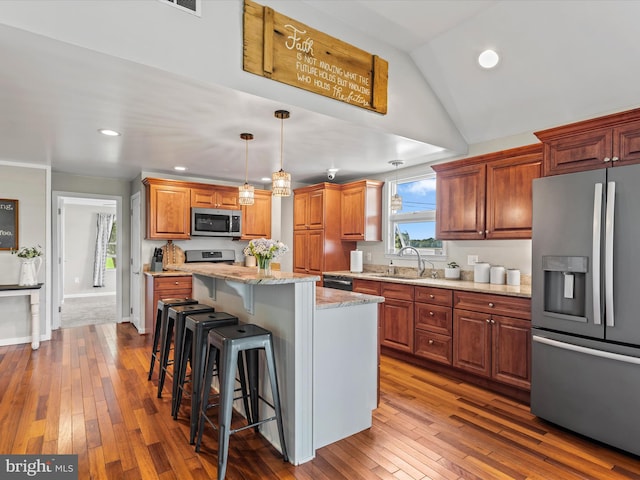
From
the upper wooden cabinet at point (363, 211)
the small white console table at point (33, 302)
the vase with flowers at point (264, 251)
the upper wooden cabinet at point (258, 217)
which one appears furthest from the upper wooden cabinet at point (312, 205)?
the small white console table at point (33, 302)

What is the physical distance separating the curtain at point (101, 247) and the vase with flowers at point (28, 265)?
446 centimetres

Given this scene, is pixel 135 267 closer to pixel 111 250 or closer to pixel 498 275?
pixel 111 250

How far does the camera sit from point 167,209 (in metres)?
5.13

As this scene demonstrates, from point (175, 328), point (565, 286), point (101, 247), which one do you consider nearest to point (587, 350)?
point (565, 286)

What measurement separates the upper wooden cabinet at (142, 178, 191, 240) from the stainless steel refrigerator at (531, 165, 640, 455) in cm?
447

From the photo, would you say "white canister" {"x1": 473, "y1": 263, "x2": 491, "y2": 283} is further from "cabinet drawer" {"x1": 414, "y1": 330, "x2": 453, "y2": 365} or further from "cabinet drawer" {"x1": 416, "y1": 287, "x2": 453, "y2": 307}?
"cabinet drawer" {"x1": 414, "y1": 330, "x2": 453, "y2": 365}

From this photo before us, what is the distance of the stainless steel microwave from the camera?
5348mm

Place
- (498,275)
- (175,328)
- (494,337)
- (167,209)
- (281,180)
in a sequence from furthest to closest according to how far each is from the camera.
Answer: (167,209)
(498,275)
(494,337)
(175,328)
(281,180)

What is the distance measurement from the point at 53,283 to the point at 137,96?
4.33 metres

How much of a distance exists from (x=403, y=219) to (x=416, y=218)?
22 cm

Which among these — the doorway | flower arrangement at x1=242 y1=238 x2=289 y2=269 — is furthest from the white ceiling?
the doorway

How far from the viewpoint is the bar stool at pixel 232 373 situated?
2.00 m

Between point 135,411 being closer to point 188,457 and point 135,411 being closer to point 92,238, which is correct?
point 188,457

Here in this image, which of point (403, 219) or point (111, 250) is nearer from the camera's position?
point (403, 219)
